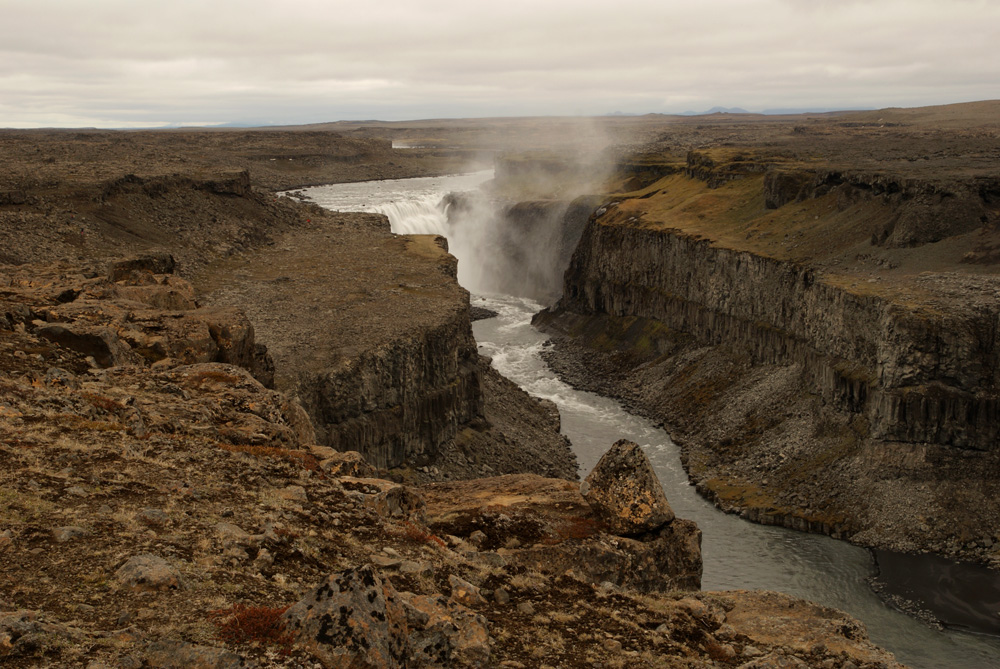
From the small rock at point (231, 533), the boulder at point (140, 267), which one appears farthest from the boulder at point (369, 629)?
the boulder at point (140, 267)

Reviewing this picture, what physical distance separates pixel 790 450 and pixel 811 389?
275 inches

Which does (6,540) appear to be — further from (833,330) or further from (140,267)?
(833,330)

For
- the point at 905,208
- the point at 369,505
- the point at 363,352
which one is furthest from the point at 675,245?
the point at 369,505

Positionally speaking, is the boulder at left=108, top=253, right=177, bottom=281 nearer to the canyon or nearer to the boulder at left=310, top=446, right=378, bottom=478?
the canyon

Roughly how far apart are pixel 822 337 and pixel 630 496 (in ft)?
171

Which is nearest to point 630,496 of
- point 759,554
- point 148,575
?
point 148,575

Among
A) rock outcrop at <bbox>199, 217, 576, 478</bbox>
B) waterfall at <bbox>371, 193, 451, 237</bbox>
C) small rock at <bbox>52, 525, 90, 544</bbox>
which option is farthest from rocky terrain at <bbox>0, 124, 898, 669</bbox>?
waterfall at <bbox>371, 193, 451, 237</bbox>

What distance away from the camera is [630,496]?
24.8 m

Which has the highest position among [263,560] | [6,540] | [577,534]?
[6,540]

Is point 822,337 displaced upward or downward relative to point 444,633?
downward

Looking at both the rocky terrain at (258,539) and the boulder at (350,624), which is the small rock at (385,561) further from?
the boulder at (350,624)

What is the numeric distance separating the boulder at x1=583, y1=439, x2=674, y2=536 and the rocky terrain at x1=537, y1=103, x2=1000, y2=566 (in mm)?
38700

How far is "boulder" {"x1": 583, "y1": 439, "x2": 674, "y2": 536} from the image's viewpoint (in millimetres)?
24625

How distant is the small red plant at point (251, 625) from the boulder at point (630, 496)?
12.4 m
